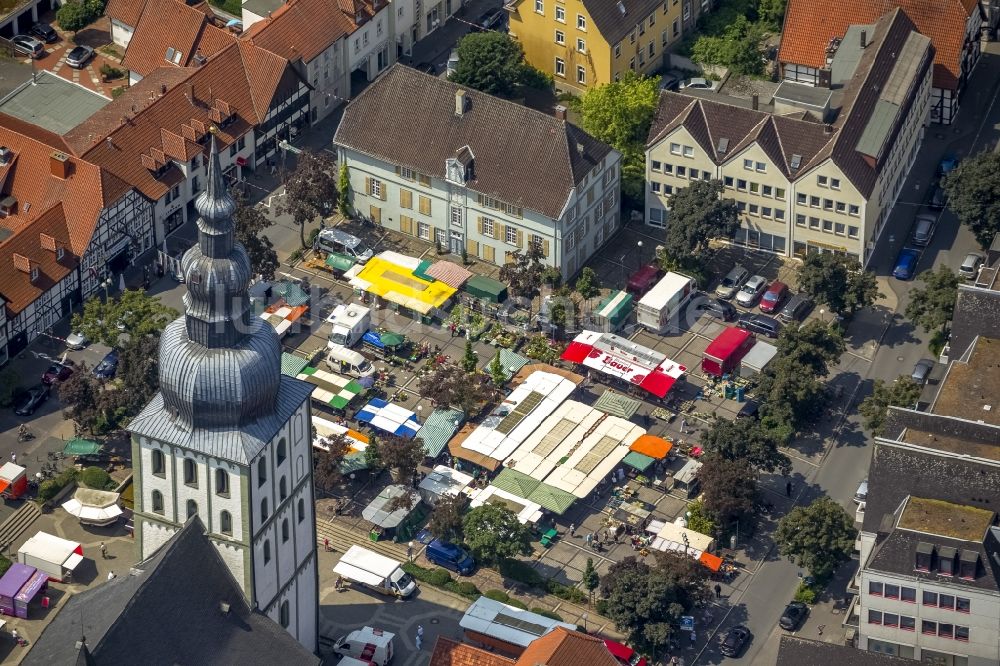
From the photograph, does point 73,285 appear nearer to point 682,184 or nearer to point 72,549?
point 72,549

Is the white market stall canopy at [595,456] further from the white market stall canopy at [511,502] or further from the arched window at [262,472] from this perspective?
the arched window at [262,472]

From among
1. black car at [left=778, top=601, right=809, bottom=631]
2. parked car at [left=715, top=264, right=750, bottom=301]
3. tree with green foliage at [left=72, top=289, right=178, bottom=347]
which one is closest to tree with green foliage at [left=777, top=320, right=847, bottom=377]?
parked car at [left=715, top=264, right=750, bottom=301]

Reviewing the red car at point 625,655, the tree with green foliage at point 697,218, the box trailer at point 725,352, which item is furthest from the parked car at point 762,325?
the red car at point 625,655

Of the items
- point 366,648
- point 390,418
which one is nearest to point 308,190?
point 390,418

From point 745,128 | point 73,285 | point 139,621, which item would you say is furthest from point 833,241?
point 139,621

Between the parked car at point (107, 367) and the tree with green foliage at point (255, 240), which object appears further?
the tree with green foliage at point (255, 240)

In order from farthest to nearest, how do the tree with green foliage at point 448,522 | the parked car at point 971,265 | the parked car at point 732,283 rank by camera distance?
the parked car at point 971,265 → the parked car at point 732,283 → the tree with green foliage at point 448,522

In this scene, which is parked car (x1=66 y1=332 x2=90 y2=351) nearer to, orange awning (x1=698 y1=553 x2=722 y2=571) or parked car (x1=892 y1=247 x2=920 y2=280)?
orange awning (x1=698 y1=553 x2=722 y2=571)
